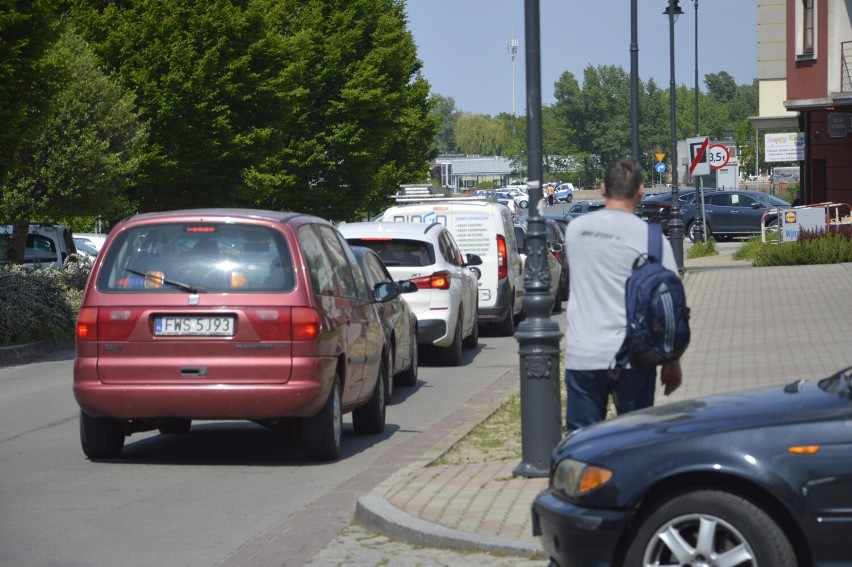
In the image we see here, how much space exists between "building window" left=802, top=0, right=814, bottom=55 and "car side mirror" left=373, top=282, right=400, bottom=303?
2886 cm

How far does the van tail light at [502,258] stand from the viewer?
1973 cm

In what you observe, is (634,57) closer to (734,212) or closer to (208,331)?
(208,331)

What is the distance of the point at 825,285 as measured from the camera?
2475 centimetres

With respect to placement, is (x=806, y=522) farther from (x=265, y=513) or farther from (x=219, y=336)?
(x=219, y=336)

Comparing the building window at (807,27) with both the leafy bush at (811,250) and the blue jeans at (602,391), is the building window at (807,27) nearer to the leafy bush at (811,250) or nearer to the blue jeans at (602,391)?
the leafy bush at (811,250)

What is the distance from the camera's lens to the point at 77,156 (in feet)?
79.6

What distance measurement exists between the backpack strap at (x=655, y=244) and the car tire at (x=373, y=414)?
4776mm

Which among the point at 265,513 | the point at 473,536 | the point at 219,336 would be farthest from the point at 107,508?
the point at 473,536

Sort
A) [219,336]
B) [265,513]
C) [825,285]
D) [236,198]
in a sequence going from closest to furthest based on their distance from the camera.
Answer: [265,513] < [219,336] < [825,285] < [236,198]

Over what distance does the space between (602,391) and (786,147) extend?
38522 mm

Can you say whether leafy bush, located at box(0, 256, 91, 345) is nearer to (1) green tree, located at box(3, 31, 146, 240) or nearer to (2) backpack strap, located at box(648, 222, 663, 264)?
(1) green tree, located at box(3, 31, 146, 240)

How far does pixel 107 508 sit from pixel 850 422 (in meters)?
4.56

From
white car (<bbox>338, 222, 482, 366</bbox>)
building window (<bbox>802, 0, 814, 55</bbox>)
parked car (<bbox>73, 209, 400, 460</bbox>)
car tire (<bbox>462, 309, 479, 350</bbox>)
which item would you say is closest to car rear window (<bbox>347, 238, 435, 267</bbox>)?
white car (<bbox>338, 222, 482, 366</bbox>)

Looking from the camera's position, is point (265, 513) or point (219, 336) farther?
point (219, 336)
